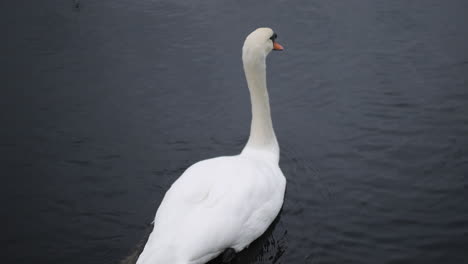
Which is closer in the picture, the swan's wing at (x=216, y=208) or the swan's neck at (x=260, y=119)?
the swan's wing at (x=216, y=208)

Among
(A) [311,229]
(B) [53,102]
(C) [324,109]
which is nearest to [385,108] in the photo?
(C) [324,109]

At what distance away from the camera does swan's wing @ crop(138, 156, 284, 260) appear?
18.0 feet

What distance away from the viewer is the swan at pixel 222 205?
5410 millimetres

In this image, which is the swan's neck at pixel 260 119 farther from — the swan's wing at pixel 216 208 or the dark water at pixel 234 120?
the swan's wing at pixel 216 208

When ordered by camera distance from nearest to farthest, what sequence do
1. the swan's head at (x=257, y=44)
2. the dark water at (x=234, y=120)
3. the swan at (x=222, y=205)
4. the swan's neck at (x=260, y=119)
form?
1. the swan at (x=222, y=205)
2. the dark water at (x=234, y=120)
3. the swan's head at (x=257, y=44)
4. the swan's neck at (x=260, y=119)

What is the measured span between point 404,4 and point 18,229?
6.67 m

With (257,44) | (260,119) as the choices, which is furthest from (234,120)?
(257,44)

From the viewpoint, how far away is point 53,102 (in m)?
8.82

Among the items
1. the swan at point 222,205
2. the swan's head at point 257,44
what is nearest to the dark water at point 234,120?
the swan at point 222,205

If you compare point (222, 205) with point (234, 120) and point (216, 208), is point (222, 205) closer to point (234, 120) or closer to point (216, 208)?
point (216, 208)

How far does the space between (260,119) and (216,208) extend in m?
1.70

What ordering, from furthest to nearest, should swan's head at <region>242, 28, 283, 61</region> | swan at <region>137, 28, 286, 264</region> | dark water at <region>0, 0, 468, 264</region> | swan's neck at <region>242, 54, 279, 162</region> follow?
swan's neck at <region>242, 54, 279, 162</region>
swan's head at <region>242, 28, 283, 61</region>
dark water at <region>0, 0, 468, 264</region>
swan at <region>137, 28, 286, 264</region>

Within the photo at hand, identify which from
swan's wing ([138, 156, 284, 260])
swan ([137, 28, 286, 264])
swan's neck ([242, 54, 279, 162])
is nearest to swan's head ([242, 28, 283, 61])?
swan ([137, 28, 286, 264])

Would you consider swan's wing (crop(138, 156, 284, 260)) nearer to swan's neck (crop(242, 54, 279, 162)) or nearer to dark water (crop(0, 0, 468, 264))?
dark water (crop(0, 0, 468, 264))
